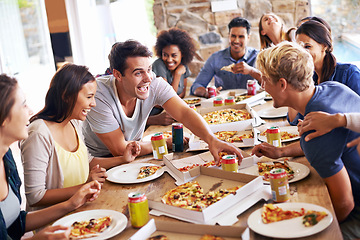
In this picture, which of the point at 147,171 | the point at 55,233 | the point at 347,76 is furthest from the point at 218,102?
the point at 55,233

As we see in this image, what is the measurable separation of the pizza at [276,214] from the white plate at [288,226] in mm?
16

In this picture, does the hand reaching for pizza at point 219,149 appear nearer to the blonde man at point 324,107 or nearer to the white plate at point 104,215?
the blonde man at point 324,107

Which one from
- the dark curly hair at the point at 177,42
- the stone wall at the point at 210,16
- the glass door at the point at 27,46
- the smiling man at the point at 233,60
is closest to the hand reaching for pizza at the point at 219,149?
the smiling man at the point at 233,60

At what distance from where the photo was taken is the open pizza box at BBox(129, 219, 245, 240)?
141cm

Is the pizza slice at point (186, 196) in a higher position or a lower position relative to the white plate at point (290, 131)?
higher

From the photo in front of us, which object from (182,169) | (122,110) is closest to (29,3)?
(122,110)

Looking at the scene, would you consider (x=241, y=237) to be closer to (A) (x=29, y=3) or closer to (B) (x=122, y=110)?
(B) (x=122, y=110)

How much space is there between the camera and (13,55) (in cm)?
626

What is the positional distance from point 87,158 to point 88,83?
424 mm

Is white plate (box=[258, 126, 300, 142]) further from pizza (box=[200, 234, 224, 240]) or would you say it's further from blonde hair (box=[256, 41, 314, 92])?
pizza (box=[200, 234, 224, 240])

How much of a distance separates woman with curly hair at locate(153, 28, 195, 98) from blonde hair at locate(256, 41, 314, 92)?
258cm

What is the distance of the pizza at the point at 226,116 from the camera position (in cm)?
291

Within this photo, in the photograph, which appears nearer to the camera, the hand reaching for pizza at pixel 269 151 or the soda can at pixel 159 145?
the hand reaching for pizza at pixel 269 151

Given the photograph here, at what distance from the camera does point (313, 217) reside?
1.46m
